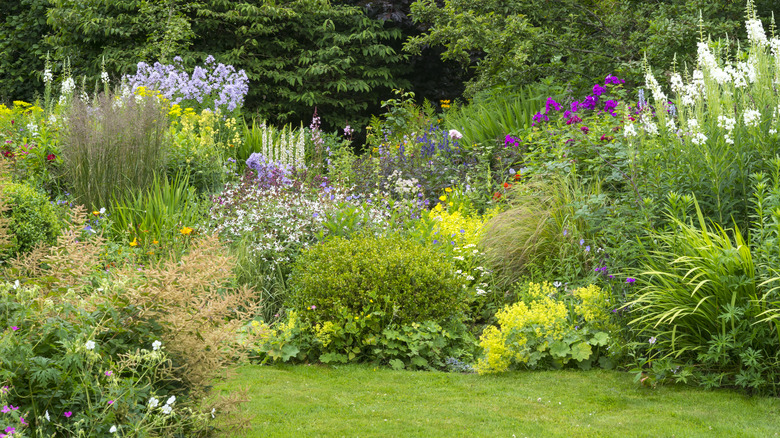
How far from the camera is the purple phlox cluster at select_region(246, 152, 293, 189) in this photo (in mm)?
7609

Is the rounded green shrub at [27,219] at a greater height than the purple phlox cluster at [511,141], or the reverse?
the purple phlox cluster at [511,141]

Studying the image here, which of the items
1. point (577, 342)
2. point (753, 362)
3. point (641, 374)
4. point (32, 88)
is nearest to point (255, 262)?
point (577, 342)

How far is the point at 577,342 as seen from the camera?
475 centimetres

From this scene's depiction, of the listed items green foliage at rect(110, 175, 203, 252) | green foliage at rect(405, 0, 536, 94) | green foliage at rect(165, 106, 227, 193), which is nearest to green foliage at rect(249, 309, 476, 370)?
green foliage at rect(110, 175, 203, 252)

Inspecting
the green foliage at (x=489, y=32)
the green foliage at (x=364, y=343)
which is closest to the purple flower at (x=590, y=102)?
the green foliage at (x=489, y=32)

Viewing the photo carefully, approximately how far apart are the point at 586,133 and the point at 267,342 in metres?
3.71

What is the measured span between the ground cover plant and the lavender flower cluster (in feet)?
7.40

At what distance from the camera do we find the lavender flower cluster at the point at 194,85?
35.1ft

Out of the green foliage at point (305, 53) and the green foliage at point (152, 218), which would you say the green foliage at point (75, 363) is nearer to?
the green foliage at point (152, 218)

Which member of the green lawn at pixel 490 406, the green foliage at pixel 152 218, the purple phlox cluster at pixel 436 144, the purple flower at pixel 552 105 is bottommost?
the green lawn at pixel 490 406

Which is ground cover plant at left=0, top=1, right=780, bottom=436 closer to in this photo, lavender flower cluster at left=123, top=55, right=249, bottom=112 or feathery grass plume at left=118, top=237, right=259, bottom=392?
feathery grass plume at left=118, top=237, right=259, bottom=392

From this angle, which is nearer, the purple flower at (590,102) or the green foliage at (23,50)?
the purple flower at (590,102)

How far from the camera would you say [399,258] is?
201 inches

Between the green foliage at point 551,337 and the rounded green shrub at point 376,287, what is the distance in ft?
1.64
